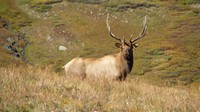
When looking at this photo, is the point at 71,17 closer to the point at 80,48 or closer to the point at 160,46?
the point at 80,48

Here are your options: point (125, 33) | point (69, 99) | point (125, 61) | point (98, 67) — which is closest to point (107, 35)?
point (125, 33)

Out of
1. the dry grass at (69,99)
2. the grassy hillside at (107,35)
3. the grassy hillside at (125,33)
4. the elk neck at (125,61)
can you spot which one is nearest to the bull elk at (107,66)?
the elk neck at (125,61)

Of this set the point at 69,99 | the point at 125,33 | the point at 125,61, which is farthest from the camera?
the point at 125,33

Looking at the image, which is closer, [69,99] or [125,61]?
[69,99]

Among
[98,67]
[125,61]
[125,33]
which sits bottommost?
[125,33]

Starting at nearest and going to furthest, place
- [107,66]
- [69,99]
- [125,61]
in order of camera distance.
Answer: [69,99] → [107,66] → [125,61]

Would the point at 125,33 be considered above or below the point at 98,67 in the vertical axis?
below

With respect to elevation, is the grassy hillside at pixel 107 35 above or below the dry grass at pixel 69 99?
below

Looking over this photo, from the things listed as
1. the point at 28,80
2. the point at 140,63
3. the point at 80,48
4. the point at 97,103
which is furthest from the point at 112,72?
the point at 80,48

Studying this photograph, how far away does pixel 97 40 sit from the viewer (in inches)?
3674

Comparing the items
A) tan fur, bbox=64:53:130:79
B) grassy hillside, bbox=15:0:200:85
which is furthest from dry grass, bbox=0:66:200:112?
grassy hillside, bbox=15:0:200:85

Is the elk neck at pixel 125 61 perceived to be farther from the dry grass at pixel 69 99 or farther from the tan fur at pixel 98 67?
the dry grass at pixel 69 99

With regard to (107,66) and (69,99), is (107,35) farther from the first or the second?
(69,99)

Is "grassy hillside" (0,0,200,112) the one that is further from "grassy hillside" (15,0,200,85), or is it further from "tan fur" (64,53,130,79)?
"tan fur" (64,53,130,79)
